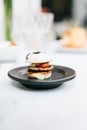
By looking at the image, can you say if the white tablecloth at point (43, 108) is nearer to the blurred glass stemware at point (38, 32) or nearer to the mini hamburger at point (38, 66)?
the mini hamburger at point (38, 66)

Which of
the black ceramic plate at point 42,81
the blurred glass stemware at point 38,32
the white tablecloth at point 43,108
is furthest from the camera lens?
the blurred glass stemware at point 38,32

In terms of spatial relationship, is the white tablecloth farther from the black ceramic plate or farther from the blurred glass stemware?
the blurred glass stemware

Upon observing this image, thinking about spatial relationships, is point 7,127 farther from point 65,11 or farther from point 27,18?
point 65,11

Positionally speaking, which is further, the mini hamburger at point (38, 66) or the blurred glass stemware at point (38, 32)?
the blurred glass stemware at point (38, 32)

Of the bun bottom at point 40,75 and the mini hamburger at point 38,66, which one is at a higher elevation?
the mini hamburger at point 38,66

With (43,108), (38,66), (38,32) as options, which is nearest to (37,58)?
(38,66)

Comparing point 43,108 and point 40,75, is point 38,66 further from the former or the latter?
point 43,108

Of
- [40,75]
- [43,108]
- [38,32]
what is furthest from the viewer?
[38,32]

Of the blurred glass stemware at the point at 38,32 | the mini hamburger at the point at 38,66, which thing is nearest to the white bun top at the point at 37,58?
the mini hamburger at the point at 38,66

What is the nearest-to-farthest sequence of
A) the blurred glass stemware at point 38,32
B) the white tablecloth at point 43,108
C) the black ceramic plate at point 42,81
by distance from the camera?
the white tablecloth at point 43,108
the black ceramic plate at point 42,81
the blurred glass stemware at point 38,32
